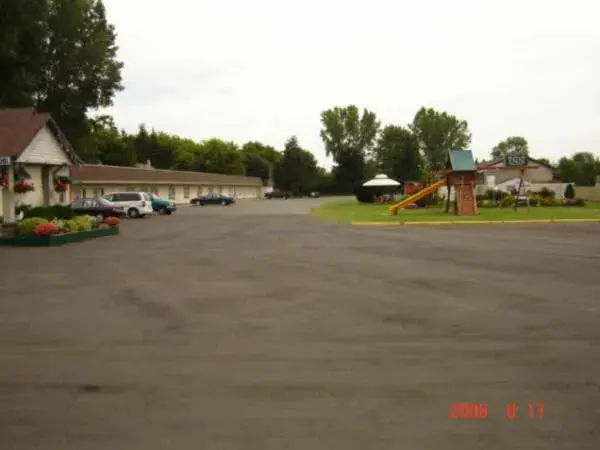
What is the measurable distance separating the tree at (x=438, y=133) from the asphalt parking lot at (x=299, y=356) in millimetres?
117941

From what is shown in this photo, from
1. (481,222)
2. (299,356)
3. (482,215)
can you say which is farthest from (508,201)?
(299,356)

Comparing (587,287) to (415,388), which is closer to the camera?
(415,388)

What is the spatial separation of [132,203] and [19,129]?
32.3ft

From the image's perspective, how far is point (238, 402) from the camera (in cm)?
464

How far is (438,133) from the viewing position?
126m

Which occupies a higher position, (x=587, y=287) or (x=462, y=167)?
(x=462, y=167)

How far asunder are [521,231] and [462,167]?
1316 centimetres

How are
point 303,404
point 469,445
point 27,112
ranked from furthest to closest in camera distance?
point 27,112 → point 303,404 → point 469,445

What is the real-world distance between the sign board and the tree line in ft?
108

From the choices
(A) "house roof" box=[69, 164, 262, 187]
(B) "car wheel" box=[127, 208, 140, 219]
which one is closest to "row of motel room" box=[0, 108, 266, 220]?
(A) "house roof" box=[69, 164, 262, 187]

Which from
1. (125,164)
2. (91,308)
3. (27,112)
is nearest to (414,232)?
(91,308)

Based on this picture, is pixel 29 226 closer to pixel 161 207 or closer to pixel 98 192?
pixel 161 207

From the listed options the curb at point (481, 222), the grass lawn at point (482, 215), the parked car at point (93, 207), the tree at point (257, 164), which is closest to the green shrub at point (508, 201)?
the grass lawn at point (482, 215)

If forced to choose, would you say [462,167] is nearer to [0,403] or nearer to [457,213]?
[457,213]
